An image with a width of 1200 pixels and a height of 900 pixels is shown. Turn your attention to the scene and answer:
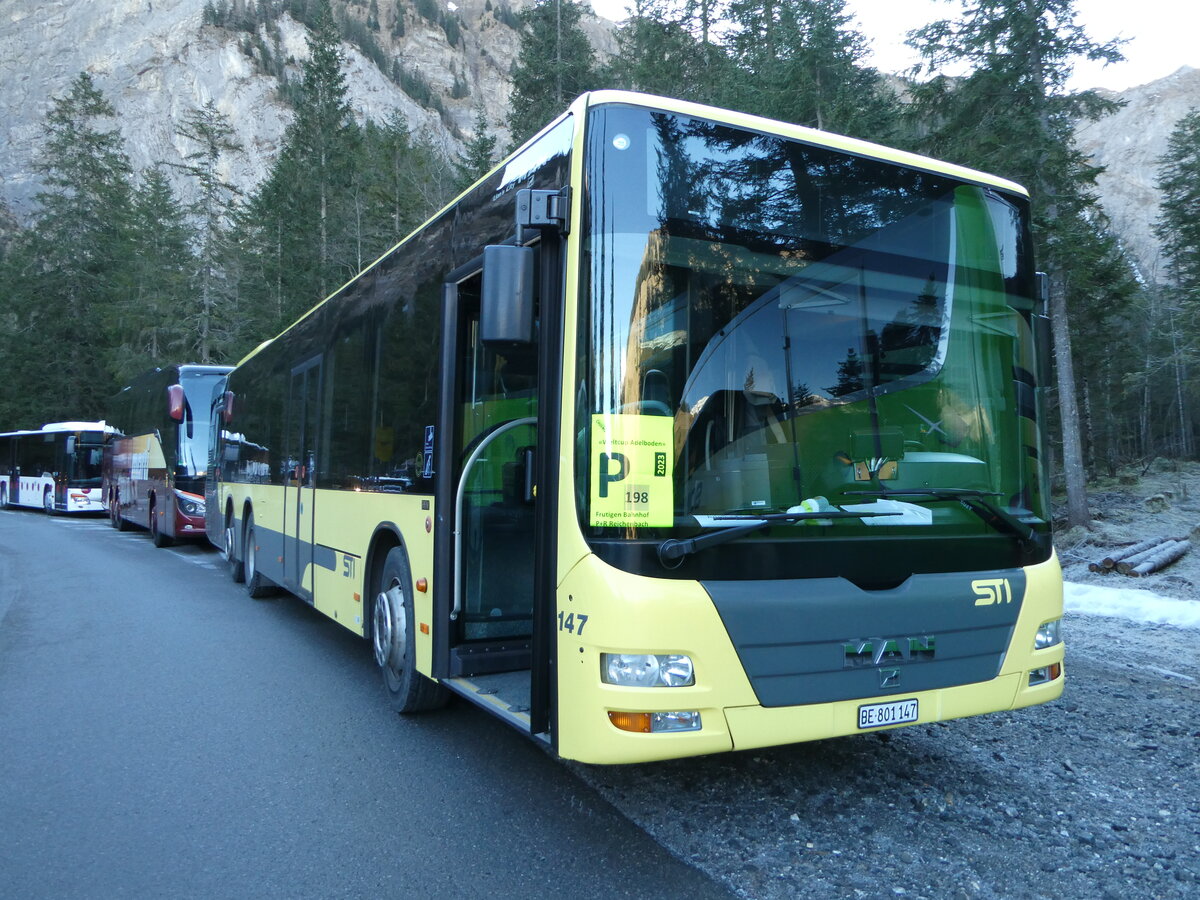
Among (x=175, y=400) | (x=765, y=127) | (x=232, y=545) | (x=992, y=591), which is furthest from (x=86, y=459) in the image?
(x=992, y=591)

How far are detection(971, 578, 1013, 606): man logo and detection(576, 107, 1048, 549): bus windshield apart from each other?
0.27 meters

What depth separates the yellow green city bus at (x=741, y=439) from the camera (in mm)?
3594

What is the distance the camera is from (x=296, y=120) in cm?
3856

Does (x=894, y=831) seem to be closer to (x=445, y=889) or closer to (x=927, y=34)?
(x=445, y=889)

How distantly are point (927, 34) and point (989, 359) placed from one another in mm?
17963

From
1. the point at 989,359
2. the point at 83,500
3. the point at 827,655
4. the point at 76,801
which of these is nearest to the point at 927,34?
the point at 989,359

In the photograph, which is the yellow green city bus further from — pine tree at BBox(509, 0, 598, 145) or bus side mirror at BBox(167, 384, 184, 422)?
pine tree at BBox(509, 0, 598, 145)

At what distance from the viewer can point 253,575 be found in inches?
426

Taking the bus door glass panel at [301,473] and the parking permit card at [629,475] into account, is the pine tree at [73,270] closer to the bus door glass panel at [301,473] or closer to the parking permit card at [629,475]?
the bus door glass panel at [301,473]

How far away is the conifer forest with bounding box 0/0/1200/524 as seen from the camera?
18.2 meters

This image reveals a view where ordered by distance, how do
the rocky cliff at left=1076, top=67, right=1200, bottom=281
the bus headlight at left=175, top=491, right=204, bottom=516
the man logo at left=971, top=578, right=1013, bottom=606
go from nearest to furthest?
the man logo at left=971, top=578, right=1013, bottom=606
the bus headlight at left=175, top=491, right=204, bottom=516
the rocky cliff at left=1076, top=67, right=1200, bottom=281

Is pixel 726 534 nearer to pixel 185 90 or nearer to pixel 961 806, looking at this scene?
pixel 961 806

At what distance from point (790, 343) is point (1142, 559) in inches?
423

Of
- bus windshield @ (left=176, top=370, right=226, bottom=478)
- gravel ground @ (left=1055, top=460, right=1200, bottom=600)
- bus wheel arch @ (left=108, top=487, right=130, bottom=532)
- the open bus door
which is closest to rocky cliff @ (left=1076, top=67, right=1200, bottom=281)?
gravel ground @ (left=1055, top=460, right=1200, bottom=600)
